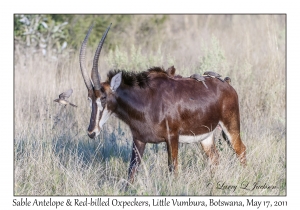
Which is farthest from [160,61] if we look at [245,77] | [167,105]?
[167,105]

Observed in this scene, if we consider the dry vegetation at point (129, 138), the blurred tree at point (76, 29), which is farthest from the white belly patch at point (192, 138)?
the blurred tree at point (76, 29)

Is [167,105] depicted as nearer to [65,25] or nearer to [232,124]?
[232,124]

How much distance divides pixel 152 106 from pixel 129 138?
2.58m

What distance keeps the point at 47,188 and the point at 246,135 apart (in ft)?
11.9

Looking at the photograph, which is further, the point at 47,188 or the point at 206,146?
the point at 206,146

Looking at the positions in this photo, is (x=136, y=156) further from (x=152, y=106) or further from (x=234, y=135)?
(x=234, y=135)

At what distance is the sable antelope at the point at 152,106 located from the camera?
21.4ft

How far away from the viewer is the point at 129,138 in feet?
30.0

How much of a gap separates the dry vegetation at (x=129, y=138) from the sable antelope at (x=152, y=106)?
46 cm

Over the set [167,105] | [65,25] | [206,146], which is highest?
[65,25]

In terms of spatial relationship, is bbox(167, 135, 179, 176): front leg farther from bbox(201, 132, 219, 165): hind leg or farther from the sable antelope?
bbox(201, 132, 219, 165): hind leg

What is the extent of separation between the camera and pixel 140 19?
17.3 metres

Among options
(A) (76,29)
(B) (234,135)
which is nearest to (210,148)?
(B) (234,135)

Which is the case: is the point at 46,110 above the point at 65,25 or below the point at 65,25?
below
